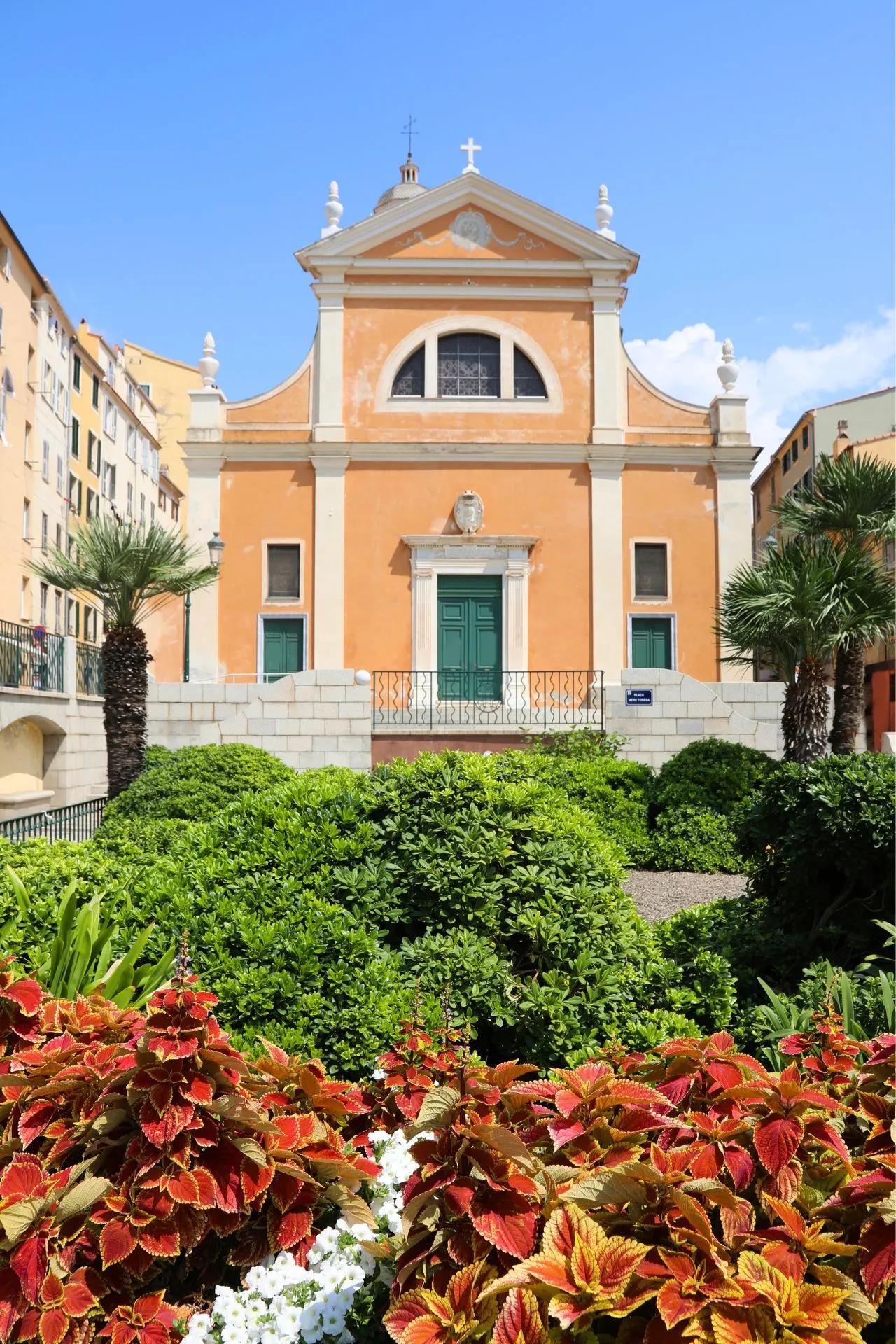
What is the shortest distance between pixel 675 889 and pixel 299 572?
49.9 ft

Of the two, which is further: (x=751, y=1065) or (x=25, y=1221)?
(x=751, y=1065)

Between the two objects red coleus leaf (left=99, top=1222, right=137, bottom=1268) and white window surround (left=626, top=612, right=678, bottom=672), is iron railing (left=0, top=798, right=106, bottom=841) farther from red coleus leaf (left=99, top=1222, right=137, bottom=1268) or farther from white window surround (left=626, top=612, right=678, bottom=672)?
white window surround (left=626, top=612, right=678, bottom=672)

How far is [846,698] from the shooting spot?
16.7m

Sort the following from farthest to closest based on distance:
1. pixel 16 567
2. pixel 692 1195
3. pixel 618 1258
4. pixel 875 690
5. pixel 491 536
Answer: pixel 875 690 < pixel 16 567 < pixel 491 536 < pixel 692 1195 < pixel 618 1258

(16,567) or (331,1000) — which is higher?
(16,567)

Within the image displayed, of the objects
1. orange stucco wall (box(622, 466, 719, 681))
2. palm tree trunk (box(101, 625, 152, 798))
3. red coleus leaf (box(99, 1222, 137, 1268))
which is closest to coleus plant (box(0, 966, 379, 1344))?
red coleus leaf (box(99, 1222, 137, 1268))

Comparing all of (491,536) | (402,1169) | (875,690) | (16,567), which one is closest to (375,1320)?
(402,1169)

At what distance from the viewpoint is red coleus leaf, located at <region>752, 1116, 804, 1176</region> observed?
2.44 meters

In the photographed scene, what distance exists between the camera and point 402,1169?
9.74 feet

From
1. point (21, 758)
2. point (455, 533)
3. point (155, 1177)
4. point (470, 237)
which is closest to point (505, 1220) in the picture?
point (155, 1177)

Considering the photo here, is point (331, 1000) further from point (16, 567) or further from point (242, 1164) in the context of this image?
point (16, 567)

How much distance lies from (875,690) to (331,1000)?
3702 centimetres

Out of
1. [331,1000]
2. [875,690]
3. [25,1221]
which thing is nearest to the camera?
[25,1221]

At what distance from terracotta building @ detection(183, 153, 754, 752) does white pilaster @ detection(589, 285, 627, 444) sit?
45 millimetres
